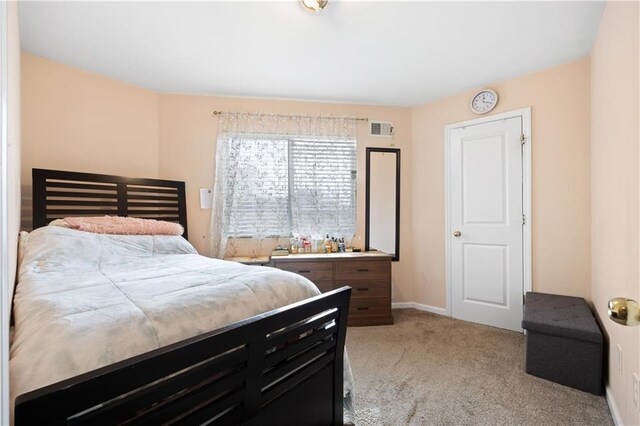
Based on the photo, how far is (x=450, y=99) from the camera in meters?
3.27

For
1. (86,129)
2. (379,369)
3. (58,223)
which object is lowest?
(379,369)

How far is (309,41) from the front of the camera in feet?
Answer: 7.43

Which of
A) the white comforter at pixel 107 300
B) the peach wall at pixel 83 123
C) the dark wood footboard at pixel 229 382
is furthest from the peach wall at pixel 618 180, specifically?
the peach wall at pixel 83 123

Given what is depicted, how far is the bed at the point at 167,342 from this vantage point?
0.73 m

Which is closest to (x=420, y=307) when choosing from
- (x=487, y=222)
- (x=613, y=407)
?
(x=487, y=222)

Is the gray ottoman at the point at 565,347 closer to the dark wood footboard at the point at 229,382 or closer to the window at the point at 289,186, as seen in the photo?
the dark wood footboard at the point at 229,382

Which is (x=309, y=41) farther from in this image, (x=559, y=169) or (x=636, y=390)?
(x=636, y=390)

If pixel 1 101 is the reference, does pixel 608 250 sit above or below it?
below

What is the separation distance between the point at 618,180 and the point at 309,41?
2.10 meters

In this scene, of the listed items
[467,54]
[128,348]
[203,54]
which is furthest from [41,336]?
[467,54]

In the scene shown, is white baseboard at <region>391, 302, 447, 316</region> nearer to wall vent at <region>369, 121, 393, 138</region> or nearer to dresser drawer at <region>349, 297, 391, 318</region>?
dresser drawer at <region>349, 297, 391, 318</region>

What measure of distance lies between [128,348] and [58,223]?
1.79 meters

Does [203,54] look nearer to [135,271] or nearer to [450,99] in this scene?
[135,271]

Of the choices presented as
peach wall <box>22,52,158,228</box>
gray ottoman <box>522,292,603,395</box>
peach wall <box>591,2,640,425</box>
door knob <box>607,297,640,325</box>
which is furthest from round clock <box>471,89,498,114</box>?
peach wall <box>22,52,158,228</box>
